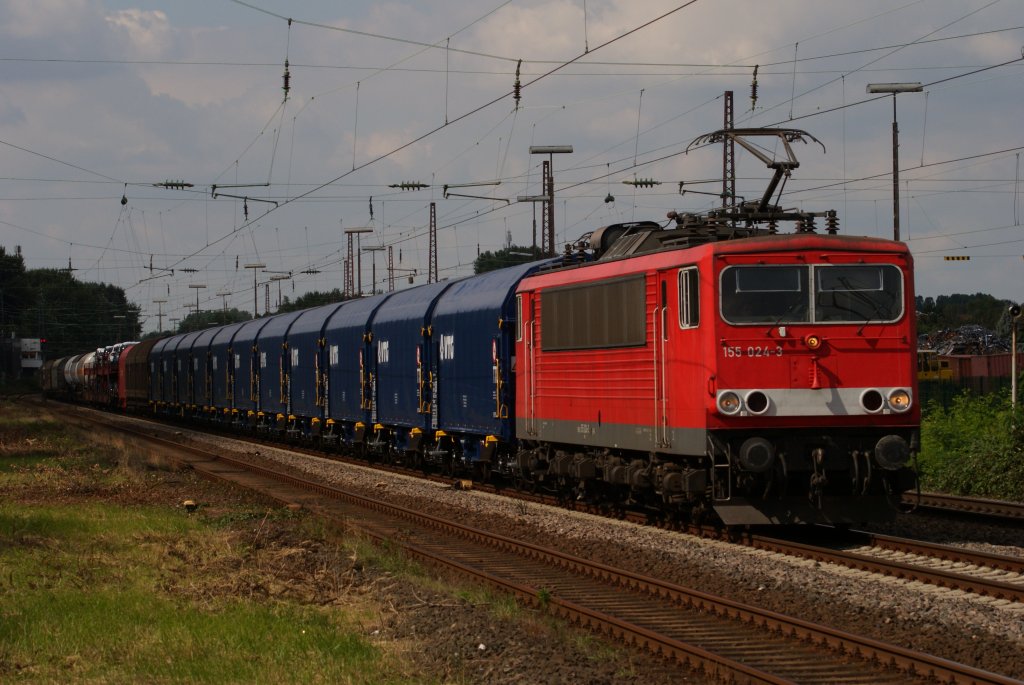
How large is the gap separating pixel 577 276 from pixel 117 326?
134892mm

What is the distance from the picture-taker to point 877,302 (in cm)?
1630

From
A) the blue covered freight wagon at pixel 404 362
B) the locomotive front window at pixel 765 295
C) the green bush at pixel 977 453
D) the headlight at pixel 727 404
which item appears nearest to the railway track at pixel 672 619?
the headlight at pixel 727 404

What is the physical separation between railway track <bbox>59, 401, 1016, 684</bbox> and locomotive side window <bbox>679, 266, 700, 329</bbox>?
3.41 meters

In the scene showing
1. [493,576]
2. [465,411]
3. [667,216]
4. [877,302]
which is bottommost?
[493,576]

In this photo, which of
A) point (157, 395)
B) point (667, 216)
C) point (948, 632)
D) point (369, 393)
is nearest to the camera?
point (948, 632)

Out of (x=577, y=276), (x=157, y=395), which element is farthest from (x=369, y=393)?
(x=157, y=395)

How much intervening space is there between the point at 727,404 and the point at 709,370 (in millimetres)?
483

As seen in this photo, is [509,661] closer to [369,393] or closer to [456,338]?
[456,338]

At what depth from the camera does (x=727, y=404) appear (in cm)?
1574

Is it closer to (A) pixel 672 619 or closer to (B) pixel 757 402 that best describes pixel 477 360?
(B) pixel 757 402

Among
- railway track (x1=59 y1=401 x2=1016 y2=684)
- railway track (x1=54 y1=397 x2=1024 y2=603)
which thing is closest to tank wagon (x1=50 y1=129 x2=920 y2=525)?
railway track (x1=54 y1=397 x2=1024 y2=603)

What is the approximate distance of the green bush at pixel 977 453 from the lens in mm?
22266

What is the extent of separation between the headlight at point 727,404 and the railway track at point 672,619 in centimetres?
255

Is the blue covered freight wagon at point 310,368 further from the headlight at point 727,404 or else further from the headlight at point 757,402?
the headlight at point 757,402
